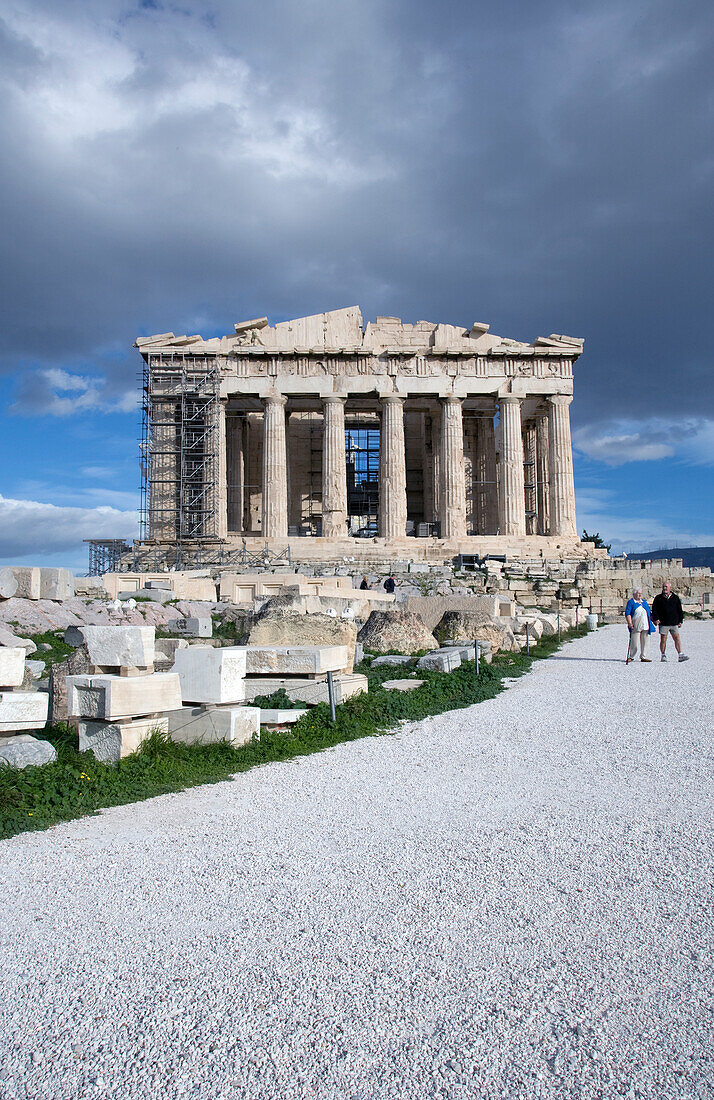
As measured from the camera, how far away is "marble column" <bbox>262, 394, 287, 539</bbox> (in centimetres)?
3800

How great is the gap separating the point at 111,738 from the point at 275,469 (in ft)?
107

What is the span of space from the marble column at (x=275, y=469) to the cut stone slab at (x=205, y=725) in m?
30.7

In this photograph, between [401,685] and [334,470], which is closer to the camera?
[401,685]

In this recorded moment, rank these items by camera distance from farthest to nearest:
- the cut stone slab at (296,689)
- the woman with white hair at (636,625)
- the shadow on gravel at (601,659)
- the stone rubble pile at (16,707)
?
the shadow on gravel at (601,659), the woman with white hair at (636,625), the cut stone slab at (296,689), the stone rubble pile at (16,707)

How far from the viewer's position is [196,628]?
613 inches

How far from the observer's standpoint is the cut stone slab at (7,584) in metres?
15.8

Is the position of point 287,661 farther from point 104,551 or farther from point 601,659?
point 104,551

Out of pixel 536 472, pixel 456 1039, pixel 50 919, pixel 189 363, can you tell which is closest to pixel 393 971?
pixel 456 1039

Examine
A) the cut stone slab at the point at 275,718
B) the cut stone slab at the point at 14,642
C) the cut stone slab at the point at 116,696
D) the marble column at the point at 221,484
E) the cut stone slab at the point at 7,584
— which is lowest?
the cut stone slab at the point at 275,718

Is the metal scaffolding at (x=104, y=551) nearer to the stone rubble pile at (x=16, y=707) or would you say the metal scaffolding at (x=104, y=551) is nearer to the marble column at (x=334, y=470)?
the marble column at (x=334, y=470)

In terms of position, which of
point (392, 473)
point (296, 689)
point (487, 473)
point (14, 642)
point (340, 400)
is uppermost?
point (340, 400)

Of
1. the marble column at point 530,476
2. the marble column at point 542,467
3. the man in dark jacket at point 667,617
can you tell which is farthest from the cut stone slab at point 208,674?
the marble column at point 530,476

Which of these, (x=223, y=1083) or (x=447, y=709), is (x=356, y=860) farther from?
(x=447, y=709)

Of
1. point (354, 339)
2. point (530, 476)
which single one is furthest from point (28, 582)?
point (530, 476)
